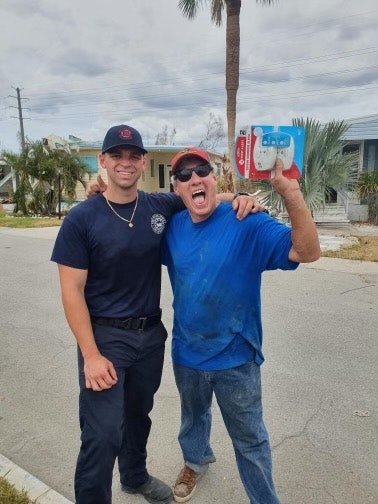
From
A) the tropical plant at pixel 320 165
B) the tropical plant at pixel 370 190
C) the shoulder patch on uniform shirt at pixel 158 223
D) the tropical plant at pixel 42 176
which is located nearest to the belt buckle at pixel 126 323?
the shoulder patch on uniform shirt at pixel 158 223

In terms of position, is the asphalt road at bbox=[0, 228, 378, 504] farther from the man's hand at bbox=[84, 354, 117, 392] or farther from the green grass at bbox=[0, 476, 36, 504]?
the man's hand at bbox=[84, 354, 117, 392]

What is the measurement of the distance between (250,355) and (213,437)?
118cm

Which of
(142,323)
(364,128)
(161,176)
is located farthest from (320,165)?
Result: (161,176)

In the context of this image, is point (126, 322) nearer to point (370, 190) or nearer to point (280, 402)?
point (280, 402)

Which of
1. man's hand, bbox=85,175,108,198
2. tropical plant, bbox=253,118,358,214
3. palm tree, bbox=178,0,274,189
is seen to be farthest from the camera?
palm tree, bbox=178,0,274,189

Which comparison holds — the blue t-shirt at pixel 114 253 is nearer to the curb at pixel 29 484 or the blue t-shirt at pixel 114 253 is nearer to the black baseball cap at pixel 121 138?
the black baseball cap at pixel 121 138

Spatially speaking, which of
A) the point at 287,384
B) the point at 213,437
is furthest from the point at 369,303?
the point at 213,437

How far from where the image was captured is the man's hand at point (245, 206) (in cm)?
196

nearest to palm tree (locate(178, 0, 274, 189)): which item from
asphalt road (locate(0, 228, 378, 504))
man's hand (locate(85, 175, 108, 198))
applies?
asphalt road (locate(0, 228, 378, 504))

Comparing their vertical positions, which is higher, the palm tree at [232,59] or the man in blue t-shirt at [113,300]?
the palm tree at [232,59]

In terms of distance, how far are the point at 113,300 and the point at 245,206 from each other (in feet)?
2.56

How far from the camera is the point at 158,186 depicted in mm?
27125

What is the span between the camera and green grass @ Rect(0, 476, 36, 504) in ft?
7.36

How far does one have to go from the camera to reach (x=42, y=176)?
61.5 ft
